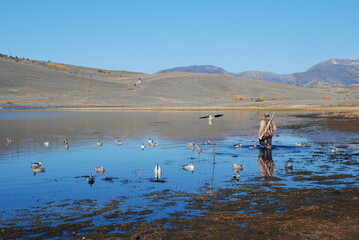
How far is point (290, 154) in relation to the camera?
69.1 ft

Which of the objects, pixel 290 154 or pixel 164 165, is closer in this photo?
pixel 164 165

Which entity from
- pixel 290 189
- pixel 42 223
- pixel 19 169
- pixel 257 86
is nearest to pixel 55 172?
pixel 19 169

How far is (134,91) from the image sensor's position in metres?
110

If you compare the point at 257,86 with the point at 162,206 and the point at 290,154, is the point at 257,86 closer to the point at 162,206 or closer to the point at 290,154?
the point at 290,154

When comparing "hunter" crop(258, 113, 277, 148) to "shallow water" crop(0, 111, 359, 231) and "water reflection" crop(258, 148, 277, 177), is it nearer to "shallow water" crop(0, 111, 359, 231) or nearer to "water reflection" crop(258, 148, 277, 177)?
"water reflection" crop(258, 148, 277, 177)

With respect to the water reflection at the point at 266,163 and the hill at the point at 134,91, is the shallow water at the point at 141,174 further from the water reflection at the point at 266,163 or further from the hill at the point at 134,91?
the hill at the point at 134,91

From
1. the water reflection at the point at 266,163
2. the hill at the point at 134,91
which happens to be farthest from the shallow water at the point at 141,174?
the hill at the point at 134,91

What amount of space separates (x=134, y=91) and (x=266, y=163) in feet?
307

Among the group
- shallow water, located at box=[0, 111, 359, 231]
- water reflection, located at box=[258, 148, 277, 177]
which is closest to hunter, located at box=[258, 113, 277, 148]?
water reflection, located at box=[258, 148, 277, 177]

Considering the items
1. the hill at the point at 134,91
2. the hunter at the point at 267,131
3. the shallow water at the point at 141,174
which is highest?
the hill at the point at 134,91

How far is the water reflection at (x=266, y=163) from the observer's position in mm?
15884

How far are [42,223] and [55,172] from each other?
303 inches

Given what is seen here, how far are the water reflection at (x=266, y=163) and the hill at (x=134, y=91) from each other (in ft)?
194

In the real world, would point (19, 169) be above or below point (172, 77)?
below
